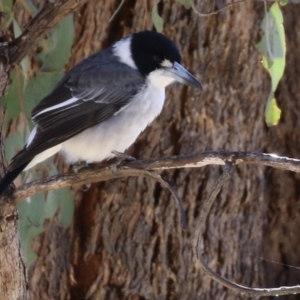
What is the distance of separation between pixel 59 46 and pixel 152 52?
0.23 meters

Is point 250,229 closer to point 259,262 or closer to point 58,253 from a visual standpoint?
point 259,262

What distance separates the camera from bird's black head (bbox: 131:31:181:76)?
72.0 inches

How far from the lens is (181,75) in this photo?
178 cm

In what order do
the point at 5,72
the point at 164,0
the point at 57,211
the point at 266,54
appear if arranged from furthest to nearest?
the point at 164,0
the point at 57,211
the point at 266,54
the point at 5,72

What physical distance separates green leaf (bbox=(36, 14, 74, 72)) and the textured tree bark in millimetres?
402

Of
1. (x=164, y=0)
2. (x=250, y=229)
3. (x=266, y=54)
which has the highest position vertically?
(x=164, y=0)

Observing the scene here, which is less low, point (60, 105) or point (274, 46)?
point (274, 46)

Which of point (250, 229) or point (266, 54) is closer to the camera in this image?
point (266, 54)

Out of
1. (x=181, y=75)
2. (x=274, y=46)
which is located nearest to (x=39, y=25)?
(x=181, y=75)

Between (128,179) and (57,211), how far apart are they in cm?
24

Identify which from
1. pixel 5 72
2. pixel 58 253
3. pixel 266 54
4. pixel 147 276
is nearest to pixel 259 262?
pixel 147 276

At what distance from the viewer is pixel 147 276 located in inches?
84.6

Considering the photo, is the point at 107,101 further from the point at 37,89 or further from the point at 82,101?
the point at 37,89

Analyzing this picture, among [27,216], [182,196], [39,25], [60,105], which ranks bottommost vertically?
[27,216]
